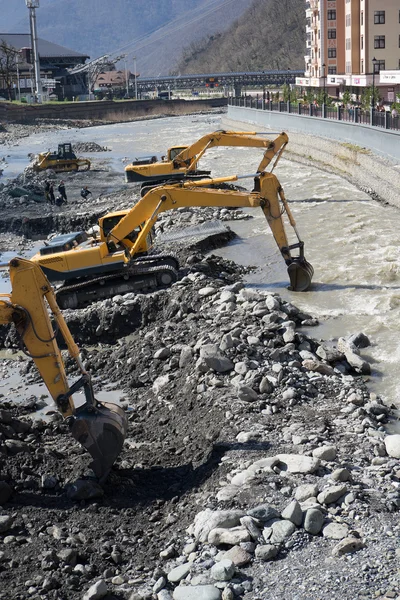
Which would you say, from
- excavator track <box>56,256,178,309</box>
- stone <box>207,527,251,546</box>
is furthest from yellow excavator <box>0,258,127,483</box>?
excavator track <box>56,256,178,309</box>

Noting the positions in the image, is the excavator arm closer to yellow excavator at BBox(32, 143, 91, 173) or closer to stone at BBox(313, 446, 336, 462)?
stone at BBox(313, 446, 336, 462)

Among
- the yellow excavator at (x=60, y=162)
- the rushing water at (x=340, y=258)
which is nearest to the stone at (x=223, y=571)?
the rushing water at (x=340, y=258)

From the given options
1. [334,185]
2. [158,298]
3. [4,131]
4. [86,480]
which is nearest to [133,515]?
[86,480]

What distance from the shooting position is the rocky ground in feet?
28.8

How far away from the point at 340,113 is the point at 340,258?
933 inches

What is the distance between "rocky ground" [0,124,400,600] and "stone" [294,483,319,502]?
2 centimetres

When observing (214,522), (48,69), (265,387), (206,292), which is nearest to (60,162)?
(206,292)

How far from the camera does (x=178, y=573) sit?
350 inches

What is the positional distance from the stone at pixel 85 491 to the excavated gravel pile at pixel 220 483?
0.02 metres

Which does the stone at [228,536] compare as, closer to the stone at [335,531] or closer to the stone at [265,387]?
the stone at [335,531]

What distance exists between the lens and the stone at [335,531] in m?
8.98

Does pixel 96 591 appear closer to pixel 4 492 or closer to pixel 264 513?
pixel 264 513

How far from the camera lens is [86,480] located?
37.1ft

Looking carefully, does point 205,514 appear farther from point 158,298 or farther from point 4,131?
point 4,131
